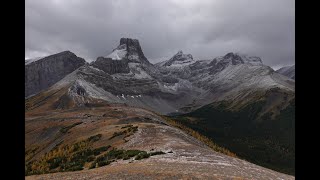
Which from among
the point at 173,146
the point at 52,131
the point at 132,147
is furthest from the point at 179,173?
the point at 52,131
